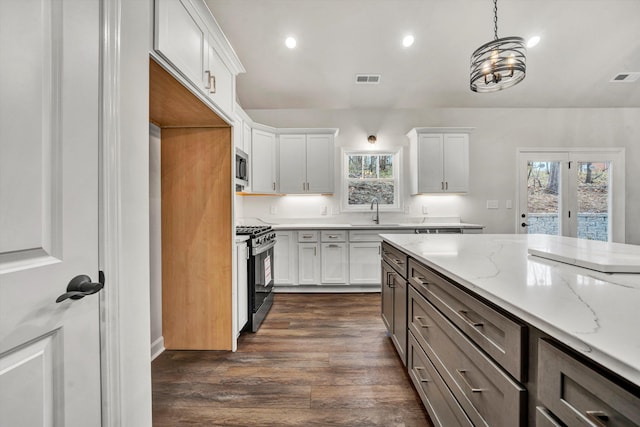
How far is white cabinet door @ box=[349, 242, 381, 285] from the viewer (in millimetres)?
3787

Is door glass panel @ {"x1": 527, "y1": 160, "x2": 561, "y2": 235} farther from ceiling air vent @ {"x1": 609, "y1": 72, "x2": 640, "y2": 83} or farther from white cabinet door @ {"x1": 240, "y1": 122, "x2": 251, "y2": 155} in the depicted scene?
white cabinet door @ {"x1": 240, "y1": 122, "x2": 251, "y2": 155}

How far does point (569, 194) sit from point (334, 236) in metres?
3.97

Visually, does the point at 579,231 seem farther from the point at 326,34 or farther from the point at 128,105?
the point at 128,105

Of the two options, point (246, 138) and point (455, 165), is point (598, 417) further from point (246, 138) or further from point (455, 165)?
point (455, 165)

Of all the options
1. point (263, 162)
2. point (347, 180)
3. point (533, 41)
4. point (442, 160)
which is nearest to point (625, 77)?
point (533, 41)

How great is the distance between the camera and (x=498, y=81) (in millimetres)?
1911

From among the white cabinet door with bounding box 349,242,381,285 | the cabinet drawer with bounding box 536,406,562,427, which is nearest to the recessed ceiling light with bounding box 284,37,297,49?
the white cabinet door with bounding box 349,242,381,285

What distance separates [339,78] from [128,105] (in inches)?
133

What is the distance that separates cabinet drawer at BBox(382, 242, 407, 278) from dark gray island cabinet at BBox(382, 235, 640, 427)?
80 millimetres

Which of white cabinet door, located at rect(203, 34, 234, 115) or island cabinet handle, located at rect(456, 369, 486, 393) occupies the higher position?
white cabinet door, located at rect(203, 34, 234, 115)

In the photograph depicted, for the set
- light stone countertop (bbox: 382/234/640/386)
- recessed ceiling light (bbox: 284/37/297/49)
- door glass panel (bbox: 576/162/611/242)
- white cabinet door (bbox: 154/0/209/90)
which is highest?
recessed ceiling light (bbox: 284/37/297/49)

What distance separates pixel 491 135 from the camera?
4.49 m

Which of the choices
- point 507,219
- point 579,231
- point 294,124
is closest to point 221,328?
point 294,124

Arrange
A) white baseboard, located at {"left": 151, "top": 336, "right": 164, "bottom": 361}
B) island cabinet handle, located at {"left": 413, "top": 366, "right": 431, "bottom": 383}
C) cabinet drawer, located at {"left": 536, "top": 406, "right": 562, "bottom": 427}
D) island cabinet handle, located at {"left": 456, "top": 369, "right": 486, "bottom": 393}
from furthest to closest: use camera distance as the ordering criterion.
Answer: white baseboard, located at {"left": 151, "top": 336, "right": 164, "bottom": 361}, island cabinet handle, located at {"left": 413, "top": 366, "right": 431, "bottom": 383}, island cabinet handle, located at {"left": 456, "top": 369, "right": 486, "bottom": 393}, cabinet drawer, located at {"left": 536, "top": 406, "right": 562, "bottom": 427}
